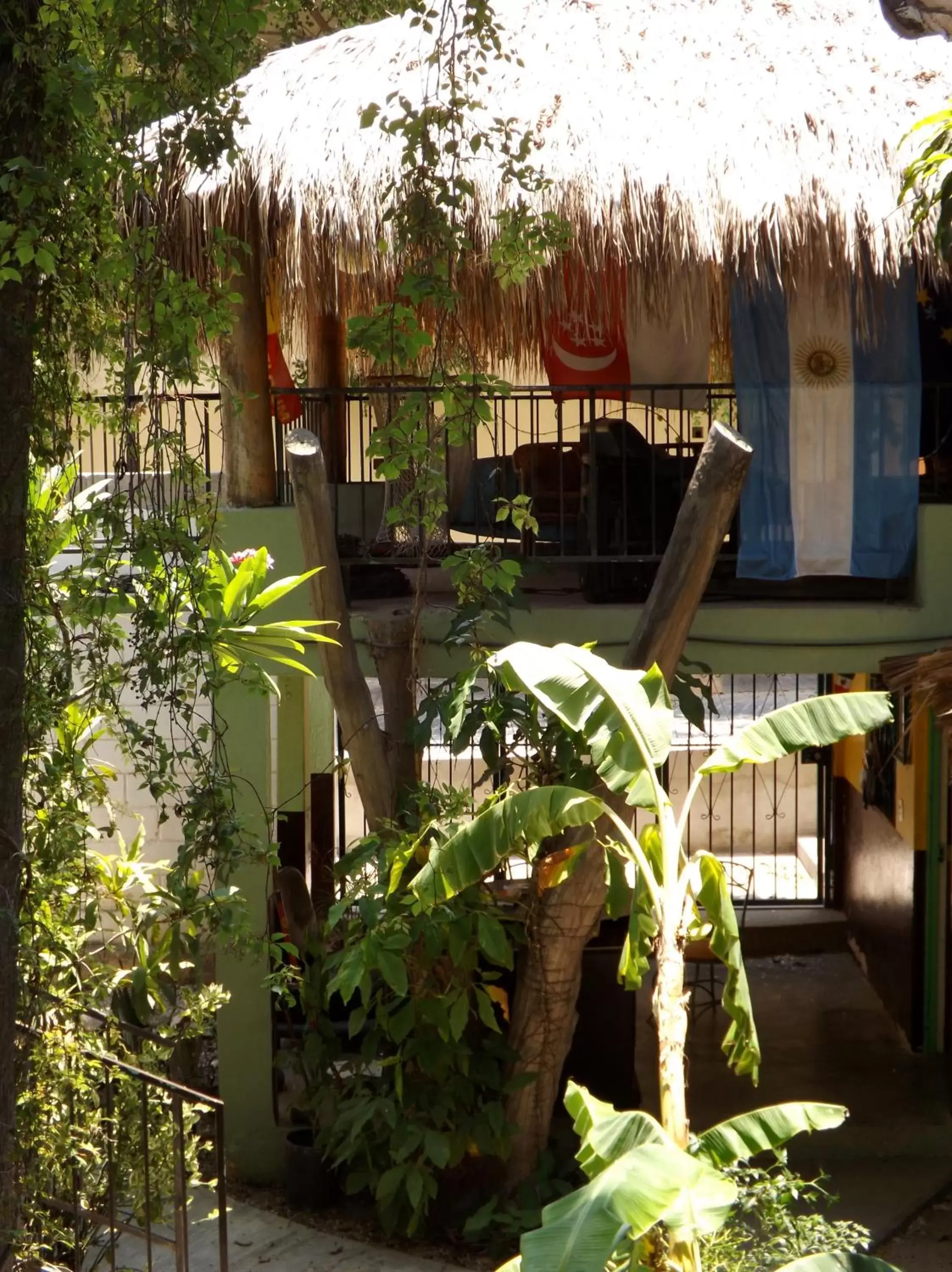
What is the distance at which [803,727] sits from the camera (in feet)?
16.5

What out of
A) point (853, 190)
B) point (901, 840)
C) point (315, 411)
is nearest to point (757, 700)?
point (901, 840)

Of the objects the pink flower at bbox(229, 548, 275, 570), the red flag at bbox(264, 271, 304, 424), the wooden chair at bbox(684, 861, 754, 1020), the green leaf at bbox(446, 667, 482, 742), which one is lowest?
the wooden chair at bbox(684, 861, 754, 1020)

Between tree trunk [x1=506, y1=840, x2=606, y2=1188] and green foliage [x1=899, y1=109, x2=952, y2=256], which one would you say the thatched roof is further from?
tree trunk [x1=506, y1=840, x2=606, y2=1188]

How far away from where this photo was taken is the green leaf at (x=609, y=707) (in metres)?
4.84

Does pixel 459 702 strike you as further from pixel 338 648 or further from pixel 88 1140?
pixel 88 1140

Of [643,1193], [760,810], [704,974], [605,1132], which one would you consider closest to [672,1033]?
[605,1132]

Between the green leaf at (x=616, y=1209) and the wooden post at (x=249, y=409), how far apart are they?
13.5ft

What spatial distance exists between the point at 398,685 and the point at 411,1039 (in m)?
1.53

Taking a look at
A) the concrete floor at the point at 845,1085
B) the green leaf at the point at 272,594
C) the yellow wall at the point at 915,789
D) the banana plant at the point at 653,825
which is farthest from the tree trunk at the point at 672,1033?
the yellow wall at the point at 915,789

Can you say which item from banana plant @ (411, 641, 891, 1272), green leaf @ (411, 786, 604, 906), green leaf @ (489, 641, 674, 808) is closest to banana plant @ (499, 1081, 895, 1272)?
banana plant @ (411, 641, 891, 1272)

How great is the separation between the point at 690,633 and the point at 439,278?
251 cm

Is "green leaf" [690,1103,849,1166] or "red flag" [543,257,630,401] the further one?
"red flag" [543,257,630,401]

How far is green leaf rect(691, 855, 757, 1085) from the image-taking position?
488 centimetres

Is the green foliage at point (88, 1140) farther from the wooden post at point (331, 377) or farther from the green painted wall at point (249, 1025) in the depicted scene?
the wooden post at point (331, 377)
